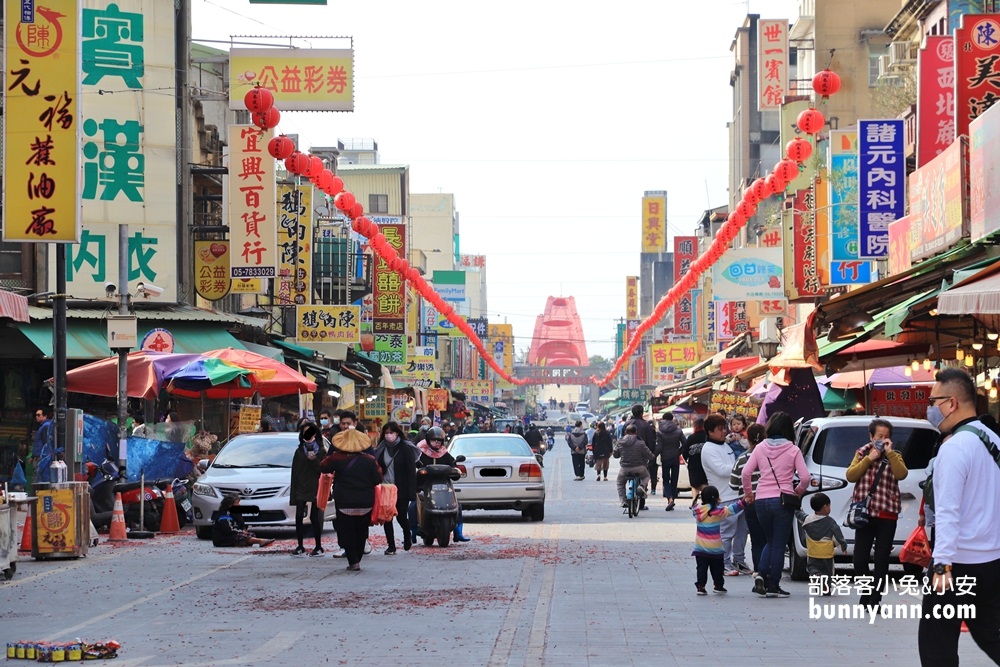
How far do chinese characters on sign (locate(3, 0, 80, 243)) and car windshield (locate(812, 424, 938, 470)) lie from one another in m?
10.3

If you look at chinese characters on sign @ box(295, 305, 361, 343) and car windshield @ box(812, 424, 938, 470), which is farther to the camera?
chinese characters on sign @ box(295, 305, 361, 343)

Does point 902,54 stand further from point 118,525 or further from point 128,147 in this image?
point 118,525

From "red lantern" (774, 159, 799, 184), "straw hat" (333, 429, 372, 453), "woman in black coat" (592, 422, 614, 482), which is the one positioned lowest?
"woman in black coat" (592, 422, 614, 482)

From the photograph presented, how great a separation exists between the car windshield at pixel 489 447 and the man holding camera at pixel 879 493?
12.9 meters

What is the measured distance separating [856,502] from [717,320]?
50076 mm

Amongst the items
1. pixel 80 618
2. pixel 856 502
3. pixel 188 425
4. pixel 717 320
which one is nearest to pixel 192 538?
pixel 188 425

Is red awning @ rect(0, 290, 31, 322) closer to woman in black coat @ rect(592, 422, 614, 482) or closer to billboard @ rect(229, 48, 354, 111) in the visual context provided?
billboard @ rect(229, 48, 354, 111)

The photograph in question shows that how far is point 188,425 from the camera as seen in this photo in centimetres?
2716

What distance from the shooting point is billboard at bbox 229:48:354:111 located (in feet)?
99.3

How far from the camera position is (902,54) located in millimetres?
34500

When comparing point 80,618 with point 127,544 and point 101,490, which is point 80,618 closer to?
point 127,544

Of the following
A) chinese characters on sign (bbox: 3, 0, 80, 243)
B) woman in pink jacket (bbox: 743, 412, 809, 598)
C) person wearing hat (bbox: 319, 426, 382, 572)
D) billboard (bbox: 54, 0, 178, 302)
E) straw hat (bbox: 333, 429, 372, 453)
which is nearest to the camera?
woman in pink jacket (bbox: 743, 412, 809, 598)

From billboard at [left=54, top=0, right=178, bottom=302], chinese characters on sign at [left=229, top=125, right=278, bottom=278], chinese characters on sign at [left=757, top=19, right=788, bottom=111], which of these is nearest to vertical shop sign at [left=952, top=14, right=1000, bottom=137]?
chinese characters on sign at [left=229, top=125, right=278, bottom=278]

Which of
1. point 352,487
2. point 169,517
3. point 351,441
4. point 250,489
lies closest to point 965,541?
point 352,487
